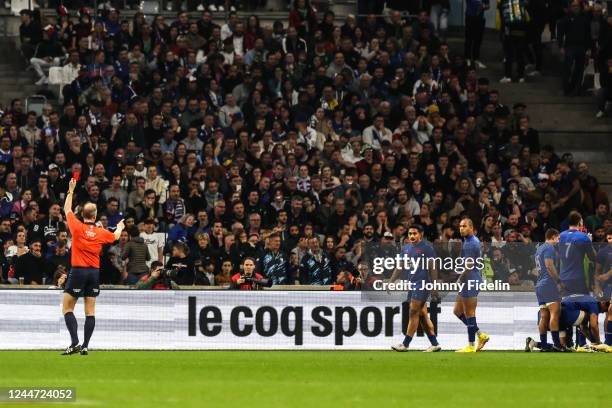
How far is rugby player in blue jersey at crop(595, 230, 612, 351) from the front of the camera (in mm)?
23391

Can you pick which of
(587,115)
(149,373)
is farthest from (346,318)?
(587,115)

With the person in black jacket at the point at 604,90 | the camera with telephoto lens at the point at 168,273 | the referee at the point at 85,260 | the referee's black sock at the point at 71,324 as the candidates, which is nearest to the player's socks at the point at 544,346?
the camera with telephoto lens at the point at 168,273

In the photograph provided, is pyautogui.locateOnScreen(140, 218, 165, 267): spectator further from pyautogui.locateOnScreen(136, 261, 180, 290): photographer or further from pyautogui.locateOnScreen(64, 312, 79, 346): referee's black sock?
pyautogui.locateOnScreen(64, 312, 79, 346): referee's black sock

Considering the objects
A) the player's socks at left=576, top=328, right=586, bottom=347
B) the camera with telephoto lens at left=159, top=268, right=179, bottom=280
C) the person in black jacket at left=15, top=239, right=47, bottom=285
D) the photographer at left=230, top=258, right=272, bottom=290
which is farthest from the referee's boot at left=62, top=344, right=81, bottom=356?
the player's socks at left=576, top=328, right=586, bottom=347

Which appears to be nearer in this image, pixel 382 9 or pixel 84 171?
pixel 84 171

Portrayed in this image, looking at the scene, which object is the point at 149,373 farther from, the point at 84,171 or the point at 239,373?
the point at 84,171

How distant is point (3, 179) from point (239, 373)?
11.5m

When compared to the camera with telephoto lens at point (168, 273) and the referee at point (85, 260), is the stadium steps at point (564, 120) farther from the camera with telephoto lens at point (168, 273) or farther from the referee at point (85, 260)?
the referee at point (85, 260)

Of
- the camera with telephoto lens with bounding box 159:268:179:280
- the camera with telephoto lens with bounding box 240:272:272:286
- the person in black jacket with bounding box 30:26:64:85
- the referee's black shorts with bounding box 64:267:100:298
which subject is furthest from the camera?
the person in black jacket with bounding box 30:26:64:85

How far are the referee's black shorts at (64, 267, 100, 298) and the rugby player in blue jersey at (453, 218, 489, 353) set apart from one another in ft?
19.1

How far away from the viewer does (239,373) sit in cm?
1823

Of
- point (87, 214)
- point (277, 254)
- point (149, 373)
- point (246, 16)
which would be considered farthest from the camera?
point (246, 16)

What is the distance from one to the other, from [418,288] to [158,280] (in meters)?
4.85

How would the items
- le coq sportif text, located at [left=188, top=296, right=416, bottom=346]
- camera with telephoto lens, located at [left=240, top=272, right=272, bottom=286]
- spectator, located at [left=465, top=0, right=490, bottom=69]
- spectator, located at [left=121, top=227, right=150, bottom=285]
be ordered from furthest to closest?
spectator, located at [left=465, top=0, right=490, bottom=69], spectator, located at [left=121, top=227, right=150, bottom=285], camera with telephoto lens, located at [left=240, top=272, right=272, bottom=286], le coq sportif text, located at [left=188, top=296, right=416, bottom=346]
